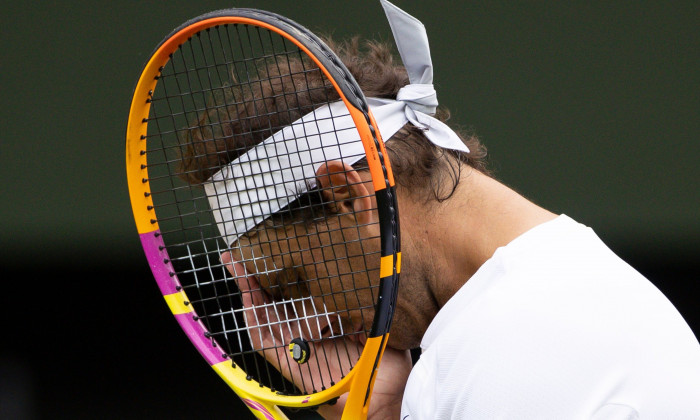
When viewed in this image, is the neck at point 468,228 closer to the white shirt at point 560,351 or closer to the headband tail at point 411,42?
the white shirt at point 560,351

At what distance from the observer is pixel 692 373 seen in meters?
1.09

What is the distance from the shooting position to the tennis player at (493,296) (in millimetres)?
1052

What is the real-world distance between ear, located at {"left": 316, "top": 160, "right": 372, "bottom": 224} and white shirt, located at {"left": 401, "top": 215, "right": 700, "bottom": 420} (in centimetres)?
28

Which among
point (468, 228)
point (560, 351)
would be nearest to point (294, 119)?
point (468, 228)

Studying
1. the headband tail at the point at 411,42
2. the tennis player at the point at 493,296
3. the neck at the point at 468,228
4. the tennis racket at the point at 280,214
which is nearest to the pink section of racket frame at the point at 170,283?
the tennis racket at the point at 280,214

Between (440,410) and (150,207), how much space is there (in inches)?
29.0

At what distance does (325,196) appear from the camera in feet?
4.64

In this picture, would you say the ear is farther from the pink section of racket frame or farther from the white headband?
the pink section of racket frame

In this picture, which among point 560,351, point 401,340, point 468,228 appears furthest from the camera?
point 401,340

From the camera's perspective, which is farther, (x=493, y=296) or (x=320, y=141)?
(x=320, y=141)

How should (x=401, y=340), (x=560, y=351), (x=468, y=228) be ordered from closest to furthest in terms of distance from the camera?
(x=560, y=351) → (x=468, y=228) → (x=401, y=340)

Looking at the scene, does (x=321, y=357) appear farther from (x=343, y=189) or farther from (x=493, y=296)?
(x=493, y=296)

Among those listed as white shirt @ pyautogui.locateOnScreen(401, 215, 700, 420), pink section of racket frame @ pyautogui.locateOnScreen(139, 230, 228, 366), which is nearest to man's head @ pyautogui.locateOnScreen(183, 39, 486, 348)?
pink section of racket frame @ pyautogui.locateOnScreen(139, 230, 228, 366)

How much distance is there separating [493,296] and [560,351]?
129 millimetres
